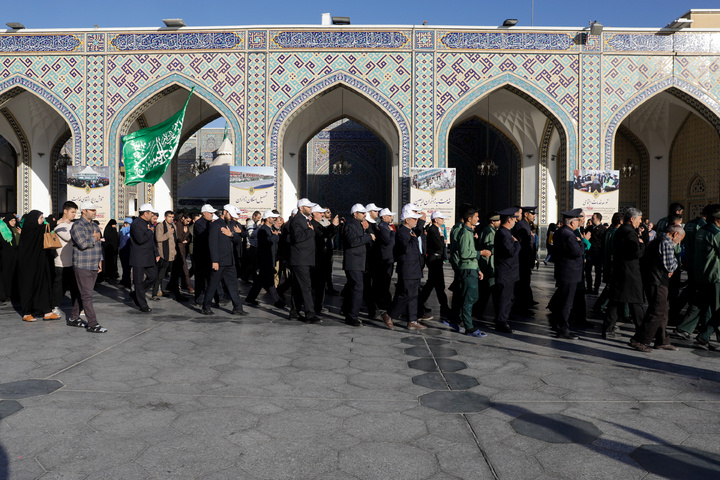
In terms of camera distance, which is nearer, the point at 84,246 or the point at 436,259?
the point at 84,246

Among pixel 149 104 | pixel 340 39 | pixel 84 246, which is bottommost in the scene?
pixel 84 246

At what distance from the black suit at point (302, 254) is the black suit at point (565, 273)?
7.58 feet

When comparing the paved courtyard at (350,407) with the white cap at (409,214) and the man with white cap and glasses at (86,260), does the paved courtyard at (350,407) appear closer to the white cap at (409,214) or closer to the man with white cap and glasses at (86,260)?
the man with white cap and glasses at (86,260)

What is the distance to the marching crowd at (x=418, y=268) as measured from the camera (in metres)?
4.93

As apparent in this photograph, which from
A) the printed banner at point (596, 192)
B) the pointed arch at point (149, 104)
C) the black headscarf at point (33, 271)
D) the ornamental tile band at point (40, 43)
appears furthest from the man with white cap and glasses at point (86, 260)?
the printed banner at point (596, 192)

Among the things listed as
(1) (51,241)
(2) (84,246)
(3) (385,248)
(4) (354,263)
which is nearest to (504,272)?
(3) (385,248)

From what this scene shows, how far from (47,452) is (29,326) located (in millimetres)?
3460

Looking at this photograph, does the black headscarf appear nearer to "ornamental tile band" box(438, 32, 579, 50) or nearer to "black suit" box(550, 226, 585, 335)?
"black suit" box(550, 226, 585, 335)

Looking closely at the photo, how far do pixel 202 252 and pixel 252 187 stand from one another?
6090 mm

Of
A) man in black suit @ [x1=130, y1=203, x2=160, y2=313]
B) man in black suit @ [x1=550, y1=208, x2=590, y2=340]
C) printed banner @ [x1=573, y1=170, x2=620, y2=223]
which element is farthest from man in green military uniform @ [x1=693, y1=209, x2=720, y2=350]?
printed banner @ [x1=573, y1=170, x2=620, y2=223]

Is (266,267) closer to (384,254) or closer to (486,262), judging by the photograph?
(384,254)

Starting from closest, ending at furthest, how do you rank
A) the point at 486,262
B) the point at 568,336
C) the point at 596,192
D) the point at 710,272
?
the point at 710,272 → the point at 568,336 → the point at 486,262 → the point at 596,192

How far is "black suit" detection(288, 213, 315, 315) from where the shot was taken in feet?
19.6

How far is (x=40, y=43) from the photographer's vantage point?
12875 mm
